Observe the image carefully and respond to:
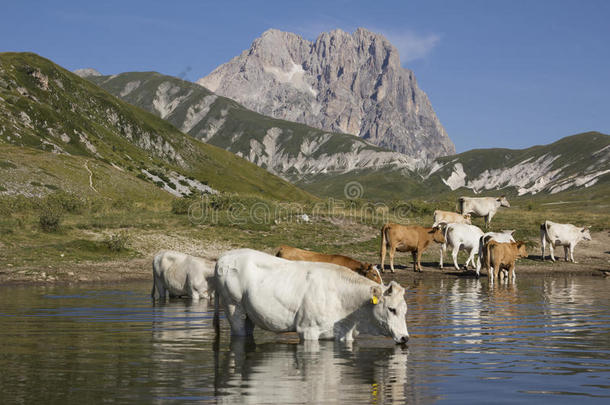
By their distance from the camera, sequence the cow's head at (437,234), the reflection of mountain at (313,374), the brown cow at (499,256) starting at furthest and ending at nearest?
1. the cow's head at (437,234)
2. the brown cow at (499,256)
3. the reflection of mountain at (313,374)

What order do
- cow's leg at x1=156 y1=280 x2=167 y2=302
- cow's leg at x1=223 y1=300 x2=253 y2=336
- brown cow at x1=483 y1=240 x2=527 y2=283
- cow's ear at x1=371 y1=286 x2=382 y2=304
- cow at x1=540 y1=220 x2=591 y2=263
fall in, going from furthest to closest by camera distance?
cow at x1=540 y1=220 x2=591 y2=263, brown cow at x1=483 y1=240 x2=527 y2=283, cow's leg at x1=156 y1=280 x2=167 y2=302, cow's leg at x1=223 y1=300 x2=253 y2=336, cow's ear at x1=371 y1=286 x2=382 y2=304

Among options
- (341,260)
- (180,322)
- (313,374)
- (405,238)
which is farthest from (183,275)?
(405,238)

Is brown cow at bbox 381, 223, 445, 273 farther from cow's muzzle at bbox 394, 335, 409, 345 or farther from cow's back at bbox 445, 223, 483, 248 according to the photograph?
cow's muzzle at bbox 394, 335, 409, 345

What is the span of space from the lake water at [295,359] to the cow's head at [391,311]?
0.40 metres

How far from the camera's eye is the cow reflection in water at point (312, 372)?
31.4 ft

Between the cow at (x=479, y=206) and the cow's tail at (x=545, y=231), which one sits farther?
the cow at (x=479, y=206)

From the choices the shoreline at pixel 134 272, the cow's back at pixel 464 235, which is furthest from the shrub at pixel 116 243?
the cow's back at pixel 464 235

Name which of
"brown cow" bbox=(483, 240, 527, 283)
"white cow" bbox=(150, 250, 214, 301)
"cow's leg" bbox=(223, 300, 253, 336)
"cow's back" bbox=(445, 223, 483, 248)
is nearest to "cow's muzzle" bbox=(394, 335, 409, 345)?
"cow's leg" bbox=(223, 300, 253, 336)

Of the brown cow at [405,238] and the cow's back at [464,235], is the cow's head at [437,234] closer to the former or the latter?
the brown cow at [405,238]

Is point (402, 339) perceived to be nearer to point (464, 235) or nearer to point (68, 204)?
point (464, 235)

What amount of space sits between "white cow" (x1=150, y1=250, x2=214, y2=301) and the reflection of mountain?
A: 9095mm

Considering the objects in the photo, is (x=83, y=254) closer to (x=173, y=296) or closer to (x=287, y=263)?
(x=173, y=296)

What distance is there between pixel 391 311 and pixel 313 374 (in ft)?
10.2

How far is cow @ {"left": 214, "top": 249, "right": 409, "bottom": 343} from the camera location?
1354cm
